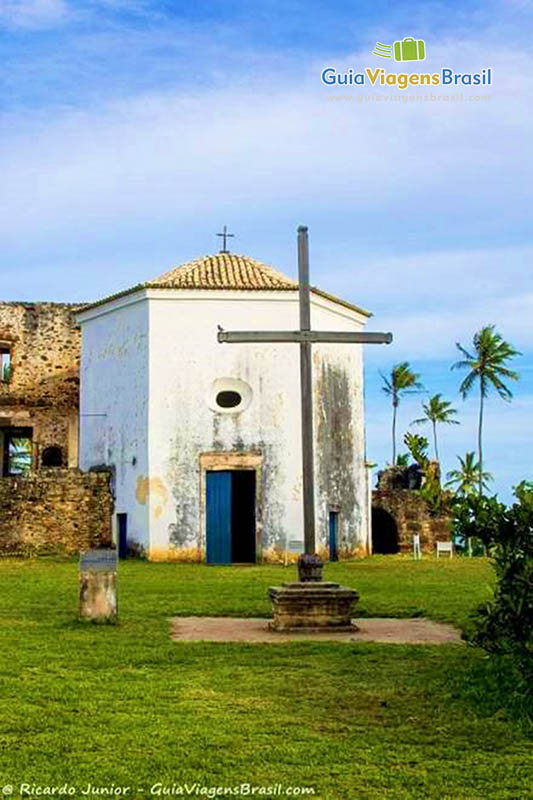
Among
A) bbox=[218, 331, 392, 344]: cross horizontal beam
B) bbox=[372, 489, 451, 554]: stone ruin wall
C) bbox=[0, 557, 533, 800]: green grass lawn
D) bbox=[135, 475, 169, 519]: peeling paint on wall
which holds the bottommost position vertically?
bbox=[0, 557, 533, 800]: green grass lawn

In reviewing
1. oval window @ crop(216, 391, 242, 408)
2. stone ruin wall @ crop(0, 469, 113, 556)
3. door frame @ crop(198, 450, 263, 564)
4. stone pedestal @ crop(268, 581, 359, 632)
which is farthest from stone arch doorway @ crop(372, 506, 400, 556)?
stone pedestal @ crop(268, 581, 359, 632)

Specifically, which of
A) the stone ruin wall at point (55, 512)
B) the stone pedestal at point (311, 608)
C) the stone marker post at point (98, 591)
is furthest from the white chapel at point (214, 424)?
the stone pedestal at point (311, 608)

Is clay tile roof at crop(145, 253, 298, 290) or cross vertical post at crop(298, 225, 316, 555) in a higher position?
clay tile roof at crop(145, 253, 298, 290)

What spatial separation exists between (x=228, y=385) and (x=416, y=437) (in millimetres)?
8537

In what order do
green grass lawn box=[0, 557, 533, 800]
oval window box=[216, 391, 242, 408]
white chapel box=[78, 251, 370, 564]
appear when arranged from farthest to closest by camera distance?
oval window box=[216, 391, 242, 408]
white chapel box=[78, 251, 370, 564]
green grass lawn box=[0, 557, 533, 800]

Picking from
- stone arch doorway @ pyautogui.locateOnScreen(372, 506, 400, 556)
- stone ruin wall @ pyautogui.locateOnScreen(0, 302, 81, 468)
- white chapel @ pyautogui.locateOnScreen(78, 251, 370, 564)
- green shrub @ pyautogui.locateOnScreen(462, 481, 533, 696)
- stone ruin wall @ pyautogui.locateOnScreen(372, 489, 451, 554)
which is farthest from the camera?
stone ruin wall @ pyautogui.locateOnScreen(0, 302, 81, 468)

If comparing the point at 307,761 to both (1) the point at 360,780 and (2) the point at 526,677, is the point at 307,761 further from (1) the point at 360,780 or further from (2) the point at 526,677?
(2) the point at 526,677

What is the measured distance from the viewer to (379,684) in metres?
7.23

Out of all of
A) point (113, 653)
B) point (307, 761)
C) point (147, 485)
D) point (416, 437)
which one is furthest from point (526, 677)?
point (416, 437)

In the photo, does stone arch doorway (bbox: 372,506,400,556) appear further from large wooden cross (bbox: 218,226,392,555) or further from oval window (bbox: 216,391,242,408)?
large wooden cross (bbox: 218,226,392,555)

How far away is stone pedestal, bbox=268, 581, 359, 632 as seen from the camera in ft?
33.3

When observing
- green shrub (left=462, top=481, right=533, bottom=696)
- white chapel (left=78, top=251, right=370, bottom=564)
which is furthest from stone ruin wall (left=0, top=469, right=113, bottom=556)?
green shrub (left=462, top=481, right=533, bottom=696)

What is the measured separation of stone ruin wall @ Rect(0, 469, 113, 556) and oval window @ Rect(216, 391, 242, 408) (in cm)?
337

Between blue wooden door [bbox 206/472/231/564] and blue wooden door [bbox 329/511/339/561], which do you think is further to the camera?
blue wooden door [bbox 329/511/339/561]
